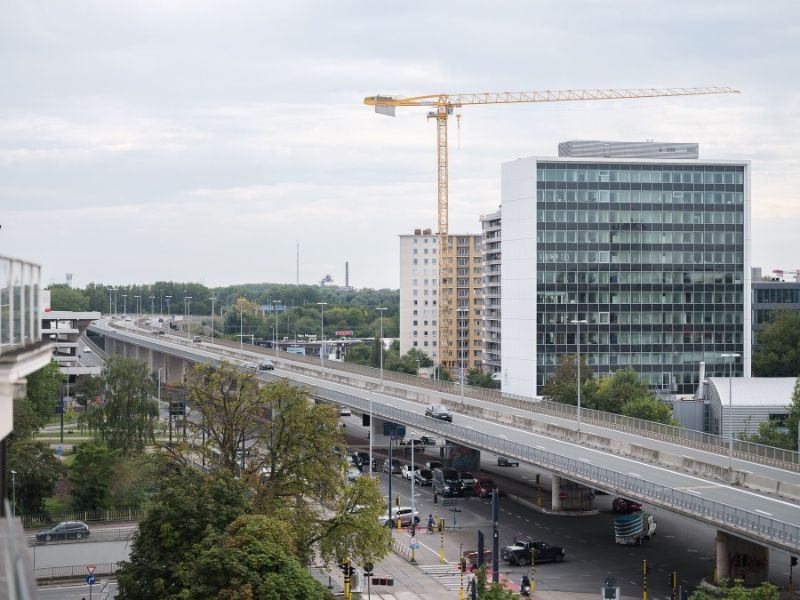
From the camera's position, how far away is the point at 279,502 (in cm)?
4744

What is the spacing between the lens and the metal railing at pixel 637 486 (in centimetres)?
4094

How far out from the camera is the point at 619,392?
96.6 meters

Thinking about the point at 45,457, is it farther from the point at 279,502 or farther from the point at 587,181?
the point at 587,181

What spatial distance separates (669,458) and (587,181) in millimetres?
65239

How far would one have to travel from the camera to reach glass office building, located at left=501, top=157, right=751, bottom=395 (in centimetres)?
12044

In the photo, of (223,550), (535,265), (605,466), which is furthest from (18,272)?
(535,265)

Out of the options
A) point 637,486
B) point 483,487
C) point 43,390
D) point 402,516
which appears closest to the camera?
point 637,486

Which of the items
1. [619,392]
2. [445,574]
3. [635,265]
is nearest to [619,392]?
[619,392]

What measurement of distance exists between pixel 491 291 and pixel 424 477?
8427 cm

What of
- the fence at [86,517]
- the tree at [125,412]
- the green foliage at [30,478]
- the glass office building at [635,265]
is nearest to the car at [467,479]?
the fence at [86,517]

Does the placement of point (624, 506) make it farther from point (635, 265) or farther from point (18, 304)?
point (18, 304)

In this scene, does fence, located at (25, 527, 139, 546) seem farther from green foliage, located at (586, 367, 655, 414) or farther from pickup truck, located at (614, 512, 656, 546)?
green foliage, located at (586, 367, 655, 414)

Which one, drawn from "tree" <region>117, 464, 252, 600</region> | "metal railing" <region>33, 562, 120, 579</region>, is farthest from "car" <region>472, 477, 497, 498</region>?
"tree" <region>117, 464, 252, 600</region>

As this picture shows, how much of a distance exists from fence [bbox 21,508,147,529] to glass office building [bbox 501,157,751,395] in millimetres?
63565
